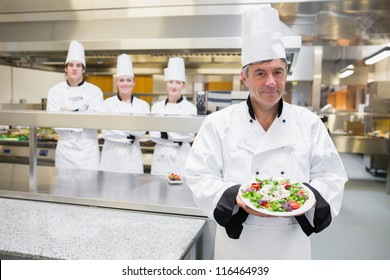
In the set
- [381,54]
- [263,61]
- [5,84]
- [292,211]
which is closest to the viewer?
[292,211]

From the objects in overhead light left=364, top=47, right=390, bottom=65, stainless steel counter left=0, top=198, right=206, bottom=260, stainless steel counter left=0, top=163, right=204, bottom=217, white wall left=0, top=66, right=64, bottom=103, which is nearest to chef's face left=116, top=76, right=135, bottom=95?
stainless steel counter left=0, top=163, right=204, bottom=217

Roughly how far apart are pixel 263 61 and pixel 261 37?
0.10 m

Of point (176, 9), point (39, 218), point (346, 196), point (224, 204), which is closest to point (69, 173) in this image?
point (39, 218)

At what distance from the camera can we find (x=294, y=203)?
1.13 metres

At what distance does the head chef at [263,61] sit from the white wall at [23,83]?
5.40 meters

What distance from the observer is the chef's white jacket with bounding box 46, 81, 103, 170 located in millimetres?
2924

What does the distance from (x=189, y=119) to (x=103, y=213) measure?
62cm

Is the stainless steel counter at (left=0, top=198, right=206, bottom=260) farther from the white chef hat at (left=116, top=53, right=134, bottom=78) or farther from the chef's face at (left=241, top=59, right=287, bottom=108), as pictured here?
the white chef hat at (left=116, top=53, right=134, bottom=78)

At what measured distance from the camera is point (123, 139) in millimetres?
2984

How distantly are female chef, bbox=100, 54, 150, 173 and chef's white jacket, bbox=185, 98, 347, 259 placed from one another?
1.79m

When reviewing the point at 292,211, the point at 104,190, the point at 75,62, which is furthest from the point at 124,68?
the point at 292,211

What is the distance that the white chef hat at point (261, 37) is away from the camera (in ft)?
4.01

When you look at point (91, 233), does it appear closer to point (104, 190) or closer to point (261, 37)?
point (104, 190)

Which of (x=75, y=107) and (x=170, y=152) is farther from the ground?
(x=75, y=107)
